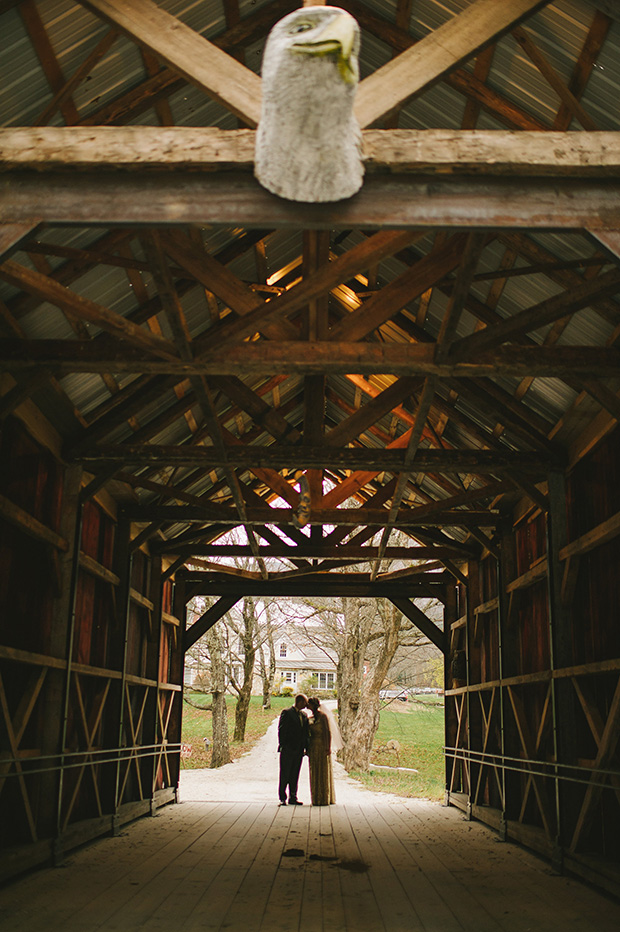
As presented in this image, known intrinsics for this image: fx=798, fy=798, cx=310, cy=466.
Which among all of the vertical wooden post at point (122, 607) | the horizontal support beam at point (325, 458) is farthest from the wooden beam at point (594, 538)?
the vertical wooden post at point (122, 607)

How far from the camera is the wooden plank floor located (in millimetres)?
5242

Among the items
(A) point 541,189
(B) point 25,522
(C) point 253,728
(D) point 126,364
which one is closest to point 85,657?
(B) point 25,522

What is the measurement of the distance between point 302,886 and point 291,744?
18.6ft

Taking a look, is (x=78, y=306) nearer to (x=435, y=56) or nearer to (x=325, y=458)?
(x=435, y=56)

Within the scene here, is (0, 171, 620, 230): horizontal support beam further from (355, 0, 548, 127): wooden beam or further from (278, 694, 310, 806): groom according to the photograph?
(278, 694, 310, 806): groom

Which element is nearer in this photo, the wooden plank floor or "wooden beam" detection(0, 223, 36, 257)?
"wooden beam" detection(0, 223, 36, 257)

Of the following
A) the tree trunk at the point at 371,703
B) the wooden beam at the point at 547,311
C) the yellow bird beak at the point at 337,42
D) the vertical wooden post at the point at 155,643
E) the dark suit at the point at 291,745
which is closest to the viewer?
the yellow bird beak at the point at 337,42

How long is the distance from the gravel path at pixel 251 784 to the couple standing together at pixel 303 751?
93 cm

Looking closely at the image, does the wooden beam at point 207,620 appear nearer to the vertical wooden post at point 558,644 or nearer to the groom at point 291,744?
the groom at point 291,744

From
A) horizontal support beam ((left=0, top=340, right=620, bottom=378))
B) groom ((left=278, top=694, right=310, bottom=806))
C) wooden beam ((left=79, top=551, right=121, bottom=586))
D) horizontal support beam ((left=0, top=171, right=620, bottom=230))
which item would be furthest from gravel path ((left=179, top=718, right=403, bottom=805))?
horizontal support beam ((left=0, top=171, right=620, bottom=230))

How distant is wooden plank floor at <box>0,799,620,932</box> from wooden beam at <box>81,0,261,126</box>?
188 inches

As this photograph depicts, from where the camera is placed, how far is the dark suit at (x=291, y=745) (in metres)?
12.0

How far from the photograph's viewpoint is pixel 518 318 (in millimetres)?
4980

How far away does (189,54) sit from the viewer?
3486mm
